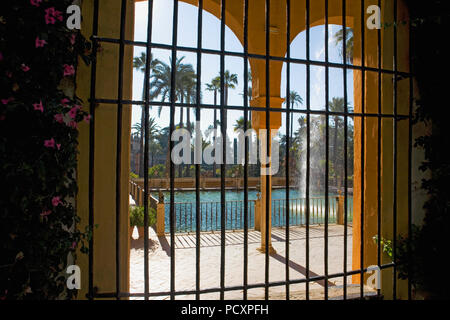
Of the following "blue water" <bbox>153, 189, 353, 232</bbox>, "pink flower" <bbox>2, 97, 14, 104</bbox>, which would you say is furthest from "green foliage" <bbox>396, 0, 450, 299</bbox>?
"pink flower" <bbox>2, 97, 14, 104</bbox>

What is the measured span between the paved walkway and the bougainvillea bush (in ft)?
9.31

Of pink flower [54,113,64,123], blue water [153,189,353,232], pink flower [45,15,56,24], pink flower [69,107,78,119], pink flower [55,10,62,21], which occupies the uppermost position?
pink flower [55,10,62,21]

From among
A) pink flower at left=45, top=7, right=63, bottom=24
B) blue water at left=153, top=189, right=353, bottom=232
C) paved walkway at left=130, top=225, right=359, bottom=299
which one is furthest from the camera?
blue water at left=153, top=189, right=353, bottom=232

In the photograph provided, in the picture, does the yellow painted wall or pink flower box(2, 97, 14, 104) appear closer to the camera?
pink flower box(2, 97, 14, 104)

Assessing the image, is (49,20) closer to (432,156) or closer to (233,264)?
(432,156)

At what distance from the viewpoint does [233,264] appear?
5555mm

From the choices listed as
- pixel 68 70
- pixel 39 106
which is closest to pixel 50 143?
pixel 39 106

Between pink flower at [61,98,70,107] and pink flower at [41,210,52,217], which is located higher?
pink flower at [61,98,70,107]

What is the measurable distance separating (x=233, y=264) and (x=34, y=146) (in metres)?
4.79

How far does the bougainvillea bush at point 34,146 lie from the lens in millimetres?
1473

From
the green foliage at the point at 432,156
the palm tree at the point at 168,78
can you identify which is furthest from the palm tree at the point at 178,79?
the green foliage at the point at 432,156

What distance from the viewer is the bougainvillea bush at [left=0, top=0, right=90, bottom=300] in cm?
147

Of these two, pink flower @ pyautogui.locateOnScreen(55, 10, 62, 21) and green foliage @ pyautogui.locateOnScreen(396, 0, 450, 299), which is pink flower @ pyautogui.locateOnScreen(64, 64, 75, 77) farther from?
green foliage @ pyautogui.locateOnScreen(396, 0, 450, 299)
